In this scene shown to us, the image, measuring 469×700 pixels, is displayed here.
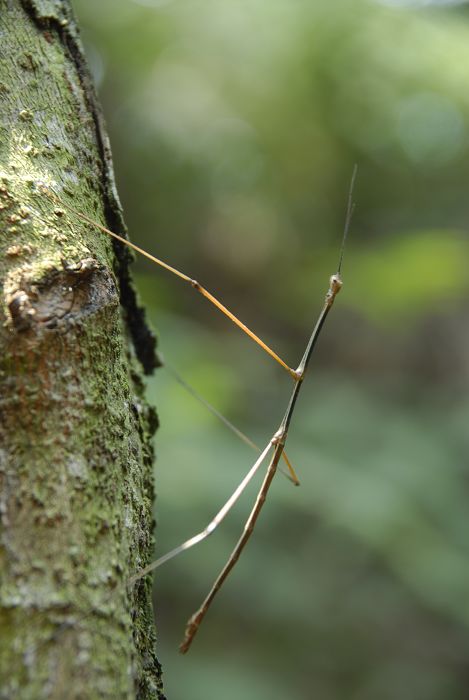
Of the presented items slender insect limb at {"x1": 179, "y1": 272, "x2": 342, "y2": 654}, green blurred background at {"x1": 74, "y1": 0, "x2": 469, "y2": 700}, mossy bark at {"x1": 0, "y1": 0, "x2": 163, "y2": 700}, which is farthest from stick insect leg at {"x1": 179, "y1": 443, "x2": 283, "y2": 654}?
green blurred background at {"x1": 74, "y1": 0, "x2": 469, "y2": 700}

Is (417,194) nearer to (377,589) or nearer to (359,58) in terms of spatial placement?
(359,58)

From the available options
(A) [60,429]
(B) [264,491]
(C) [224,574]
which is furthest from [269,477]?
(A) [60,429]

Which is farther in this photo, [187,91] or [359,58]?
[187,91]

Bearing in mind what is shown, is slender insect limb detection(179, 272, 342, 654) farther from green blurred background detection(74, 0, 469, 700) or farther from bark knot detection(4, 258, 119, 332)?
green blurred background detection(74, 0, 469, 700)

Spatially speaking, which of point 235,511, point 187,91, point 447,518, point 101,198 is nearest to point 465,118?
point 187,91

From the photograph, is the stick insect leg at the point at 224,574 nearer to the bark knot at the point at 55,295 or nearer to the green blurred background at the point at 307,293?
the bark knot at the point at 55,295
